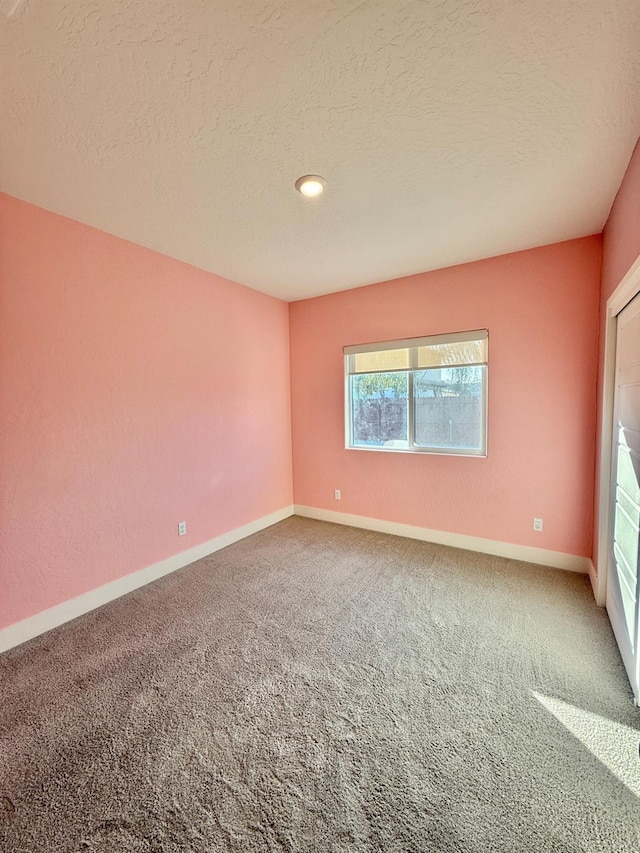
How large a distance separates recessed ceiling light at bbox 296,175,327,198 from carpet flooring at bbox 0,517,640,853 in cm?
265

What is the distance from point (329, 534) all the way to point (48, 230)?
11.1 ft

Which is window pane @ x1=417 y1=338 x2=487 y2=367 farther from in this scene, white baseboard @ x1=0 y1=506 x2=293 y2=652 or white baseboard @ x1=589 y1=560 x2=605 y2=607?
white baseboard @ x1=0 y1=506 x2=293 y2=652

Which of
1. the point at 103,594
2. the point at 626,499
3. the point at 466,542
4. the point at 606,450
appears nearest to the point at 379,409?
the point at 466,542

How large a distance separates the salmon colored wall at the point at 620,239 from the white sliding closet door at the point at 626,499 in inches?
9.7

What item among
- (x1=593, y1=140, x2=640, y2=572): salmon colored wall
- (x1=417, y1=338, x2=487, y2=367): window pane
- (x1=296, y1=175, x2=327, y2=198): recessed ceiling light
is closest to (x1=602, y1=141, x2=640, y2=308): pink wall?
(x1=593, y1=140, x2=640, y2=572): salmon colored wall

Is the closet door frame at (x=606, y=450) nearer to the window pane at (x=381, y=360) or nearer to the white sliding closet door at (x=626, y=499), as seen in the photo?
the white sliding closet door at (x=626, y=499)

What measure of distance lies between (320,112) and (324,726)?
8.67 ft

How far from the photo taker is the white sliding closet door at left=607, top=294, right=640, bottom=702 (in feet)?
5.37

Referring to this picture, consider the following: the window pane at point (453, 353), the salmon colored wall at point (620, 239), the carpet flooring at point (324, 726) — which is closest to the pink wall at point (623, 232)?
the salmon colored wall at point (620, 239)

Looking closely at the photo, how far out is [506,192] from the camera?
6.72 ft

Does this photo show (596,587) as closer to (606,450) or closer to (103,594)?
(606,450)

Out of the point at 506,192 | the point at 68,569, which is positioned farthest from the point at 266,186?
the point at 68,569

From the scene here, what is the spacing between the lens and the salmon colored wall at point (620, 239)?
167 cm

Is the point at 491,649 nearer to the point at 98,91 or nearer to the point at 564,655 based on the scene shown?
the point at 564,655
